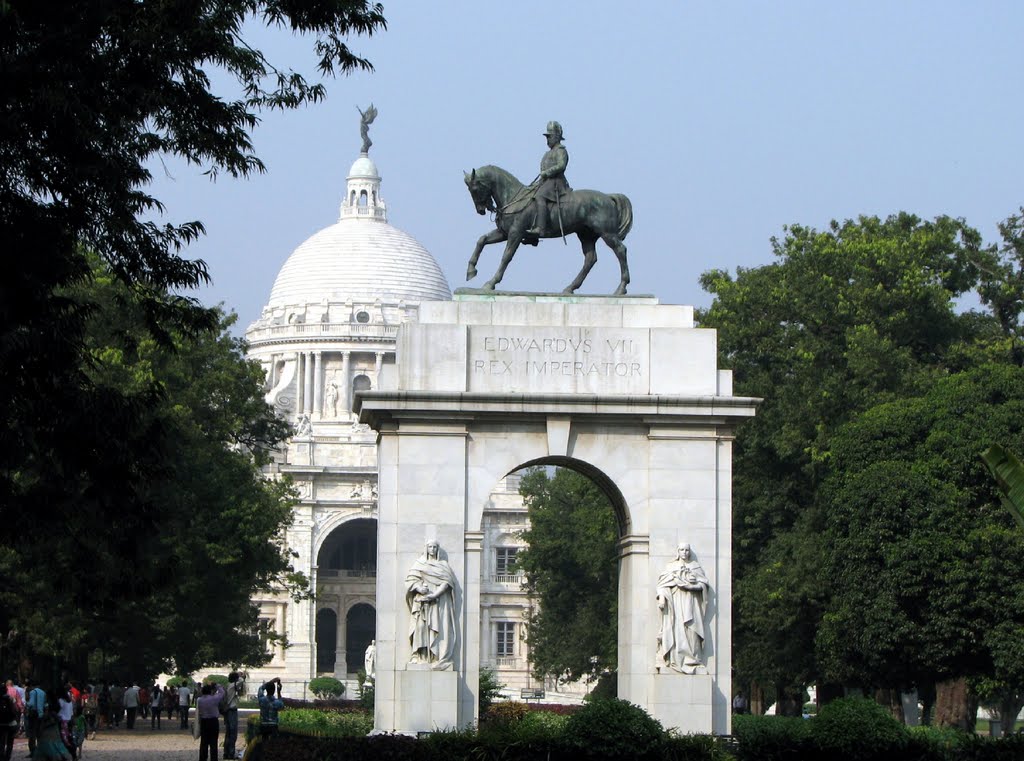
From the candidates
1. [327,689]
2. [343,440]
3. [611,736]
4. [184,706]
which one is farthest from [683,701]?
[343,440]

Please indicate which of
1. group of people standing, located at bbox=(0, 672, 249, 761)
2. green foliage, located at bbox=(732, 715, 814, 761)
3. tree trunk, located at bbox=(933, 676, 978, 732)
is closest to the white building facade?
tree trunk, located at bbox=(933, 676, 978, 732)

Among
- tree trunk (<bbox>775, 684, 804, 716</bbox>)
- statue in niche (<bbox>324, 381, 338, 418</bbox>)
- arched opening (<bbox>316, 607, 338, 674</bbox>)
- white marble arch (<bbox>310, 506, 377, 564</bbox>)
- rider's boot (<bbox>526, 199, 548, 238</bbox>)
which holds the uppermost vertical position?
→ statue in niche (<bbox>324, 381, 338, 418</bbox>)

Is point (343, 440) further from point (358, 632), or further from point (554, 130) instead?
point (554, 130)

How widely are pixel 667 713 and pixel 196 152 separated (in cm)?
1160

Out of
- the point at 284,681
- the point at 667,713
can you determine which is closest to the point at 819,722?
the point at 667,713

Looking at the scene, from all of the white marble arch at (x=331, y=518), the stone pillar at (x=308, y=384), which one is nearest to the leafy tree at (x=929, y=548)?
the white marble arch at (x=331, y=518)

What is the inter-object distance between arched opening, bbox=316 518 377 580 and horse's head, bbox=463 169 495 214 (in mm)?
100170

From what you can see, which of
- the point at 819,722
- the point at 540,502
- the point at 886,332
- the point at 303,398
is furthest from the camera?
the point at 303,398

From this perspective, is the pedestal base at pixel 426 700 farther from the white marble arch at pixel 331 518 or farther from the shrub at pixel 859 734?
the white marble arch at pixel 331 518

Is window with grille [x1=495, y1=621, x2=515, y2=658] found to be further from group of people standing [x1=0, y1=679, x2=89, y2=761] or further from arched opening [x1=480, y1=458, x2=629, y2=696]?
group of people standing [x1=0, y1=679, x2=89, y2=761]

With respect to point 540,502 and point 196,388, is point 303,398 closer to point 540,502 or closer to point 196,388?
point 540,502

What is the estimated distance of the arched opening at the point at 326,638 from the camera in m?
130

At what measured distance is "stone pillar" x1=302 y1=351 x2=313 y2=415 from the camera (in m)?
142

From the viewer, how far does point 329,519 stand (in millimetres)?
126438
